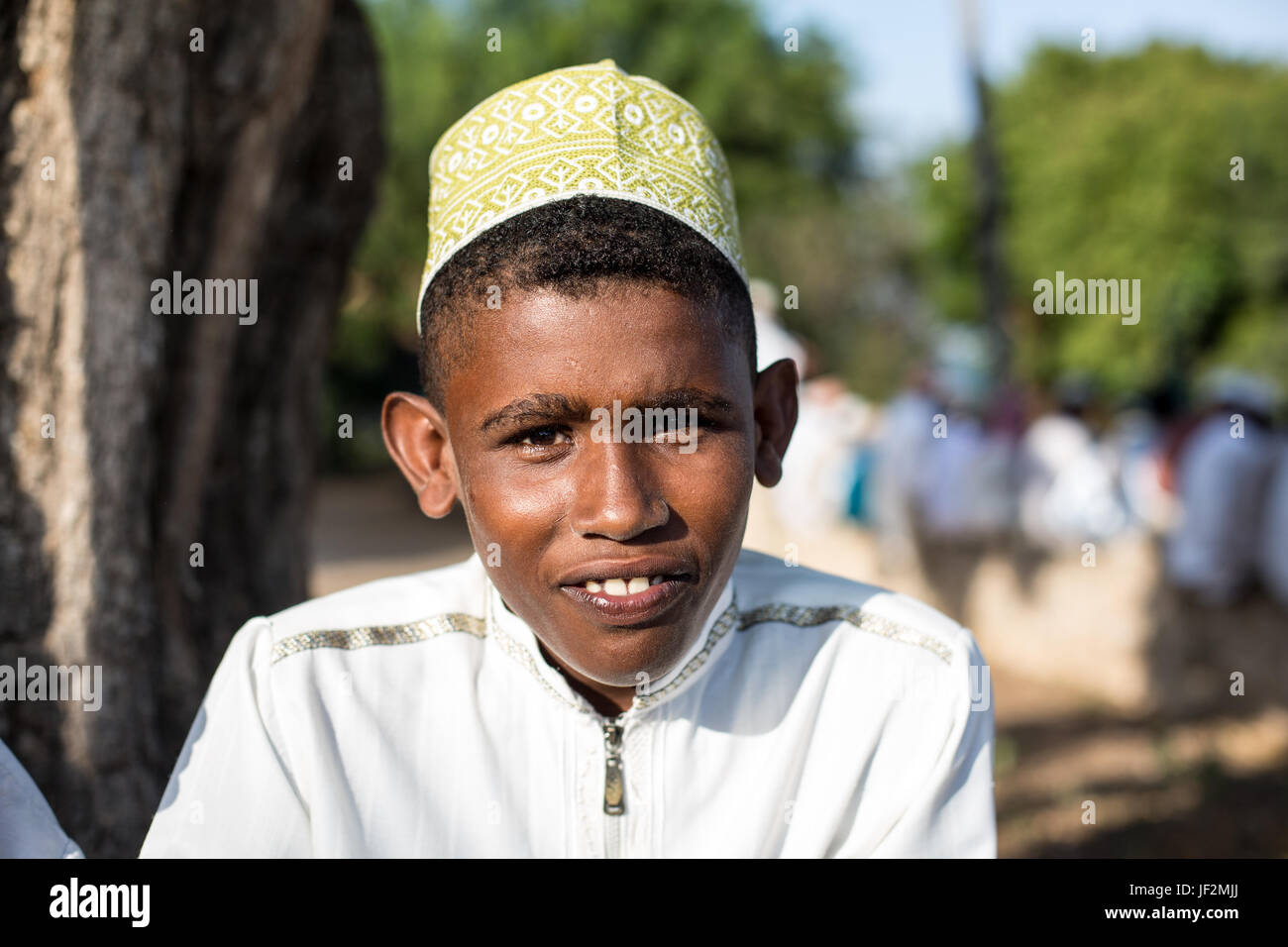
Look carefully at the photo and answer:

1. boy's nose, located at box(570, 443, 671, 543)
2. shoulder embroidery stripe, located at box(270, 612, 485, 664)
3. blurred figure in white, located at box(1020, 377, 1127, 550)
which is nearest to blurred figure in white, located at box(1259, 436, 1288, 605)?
blurred figure in white, located at box(1020, 377, 1127, 550)

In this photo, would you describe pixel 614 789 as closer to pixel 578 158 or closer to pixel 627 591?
pixel 627 591

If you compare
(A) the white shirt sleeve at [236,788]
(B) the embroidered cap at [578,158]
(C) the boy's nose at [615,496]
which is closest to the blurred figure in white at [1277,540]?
(B) the embroidered cap at [578,158]

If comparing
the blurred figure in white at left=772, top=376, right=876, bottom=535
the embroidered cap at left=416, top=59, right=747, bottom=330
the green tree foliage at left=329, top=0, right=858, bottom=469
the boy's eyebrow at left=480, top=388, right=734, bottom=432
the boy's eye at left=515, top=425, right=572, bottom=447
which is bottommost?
the boy's eye at left=515, top=425, right=572, bottom=447

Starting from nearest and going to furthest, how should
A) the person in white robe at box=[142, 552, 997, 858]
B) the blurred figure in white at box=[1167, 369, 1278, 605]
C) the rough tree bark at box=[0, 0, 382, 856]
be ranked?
the person in white robe at box=[142, 552, 997, 858] < the rough tree bark at box=[0, 0, 382, 856] < the blurred figure in white at box=[1167, 369, 1278, 605]

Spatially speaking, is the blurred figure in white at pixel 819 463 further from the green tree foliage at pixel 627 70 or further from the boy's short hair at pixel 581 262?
the green tree foliage at pixel 627 70

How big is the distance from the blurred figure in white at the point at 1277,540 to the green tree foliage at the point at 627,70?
47.7 ft

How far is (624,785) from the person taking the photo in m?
2.07

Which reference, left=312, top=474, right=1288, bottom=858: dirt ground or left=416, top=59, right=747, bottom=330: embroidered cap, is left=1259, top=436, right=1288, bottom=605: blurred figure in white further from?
left=416, top=59, right=747, bottom=330: embroidered cap

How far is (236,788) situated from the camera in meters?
1.94

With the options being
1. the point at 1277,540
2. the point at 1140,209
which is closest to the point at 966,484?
the point at 1277,540

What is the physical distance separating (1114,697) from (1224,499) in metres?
1.58

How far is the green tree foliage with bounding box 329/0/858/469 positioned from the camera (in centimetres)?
1997

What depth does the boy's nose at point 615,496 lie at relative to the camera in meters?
1.76

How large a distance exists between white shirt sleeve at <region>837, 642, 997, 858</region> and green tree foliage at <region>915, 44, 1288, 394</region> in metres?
33.2
